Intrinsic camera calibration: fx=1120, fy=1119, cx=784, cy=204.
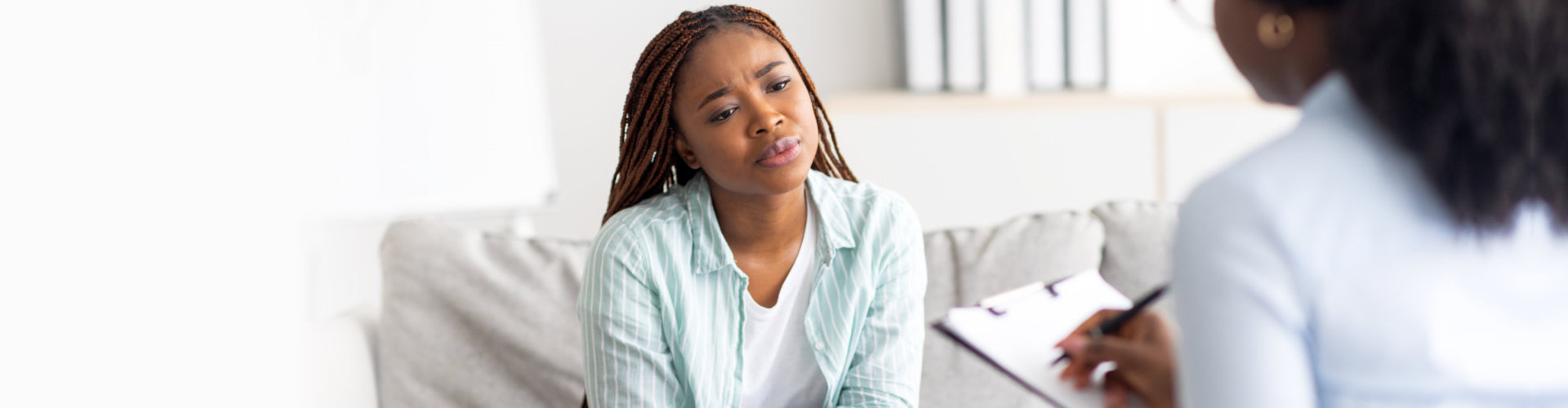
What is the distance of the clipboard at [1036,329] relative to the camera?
696 mm

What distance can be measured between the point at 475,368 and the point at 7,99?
2.16 ft

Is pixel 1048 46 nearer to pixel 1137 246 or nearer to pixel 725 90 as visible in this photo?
pixel 1137 246

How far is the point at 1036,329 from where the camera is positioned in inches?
30.1

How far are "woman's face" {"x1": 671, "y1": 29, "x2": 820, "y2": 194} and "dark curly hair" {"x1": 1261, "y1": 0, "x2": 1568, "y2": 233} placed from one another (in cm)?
75

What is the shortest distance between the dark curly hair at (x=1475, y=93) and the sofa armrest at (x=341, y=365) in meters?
1.41

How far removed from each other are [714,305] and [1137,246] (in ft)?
2.32

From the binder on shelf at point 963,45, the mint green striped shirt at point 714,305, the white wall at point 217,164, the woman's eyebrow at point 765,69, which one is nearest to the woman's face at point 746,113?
the woman's eyebrow at point 765,69

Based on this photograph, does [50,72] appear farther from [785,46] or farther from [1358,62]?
[1358,62]

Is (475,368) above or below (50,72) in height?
below

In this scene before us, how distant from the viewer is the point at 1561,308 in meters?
0.49

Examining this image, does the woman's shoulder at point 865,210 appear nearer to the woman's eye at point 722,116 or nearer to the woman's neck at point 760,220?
the woman's neck at point 760,220

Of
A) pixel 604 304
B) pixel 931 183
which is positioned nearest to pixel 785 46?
pixel 604 304

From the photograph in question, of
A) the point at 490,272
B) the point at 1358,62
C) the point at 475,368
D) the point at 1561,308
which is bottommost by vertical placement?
the point at 475,368

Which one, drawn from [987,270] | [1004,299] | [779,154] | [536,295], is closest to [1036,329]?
[1004,299]
